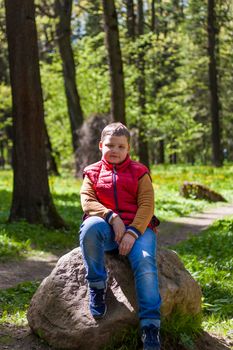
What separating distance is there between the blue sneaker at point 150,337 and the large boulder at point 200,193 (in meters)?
13.0

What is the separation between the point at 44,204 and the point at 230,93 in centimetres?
3023

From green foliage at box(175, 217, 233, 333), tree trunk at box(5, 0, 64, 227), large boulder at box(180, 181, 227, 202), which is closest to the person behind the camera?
green foliage at box(175, 217, 233, 333)

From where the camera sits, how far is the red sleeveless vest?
15.8 feet

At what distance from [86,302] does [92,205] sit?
0.85 m

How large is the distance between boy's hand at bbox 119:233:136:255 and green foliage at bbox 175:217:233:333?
155 cm

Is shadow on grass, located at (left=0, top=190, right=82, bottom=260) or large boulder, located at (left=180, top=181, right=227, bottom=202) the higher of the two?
shadow on grass, located at (left=0, top=190, right=82, bottom=260)

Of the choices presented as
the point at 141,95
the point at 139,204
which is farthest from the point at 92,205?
the point at 141,95

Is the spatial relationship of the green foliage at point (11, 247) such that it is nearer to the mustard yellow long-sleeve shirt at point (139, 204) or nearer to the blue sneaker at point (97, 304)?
the mustard yellow long-sleeve shirt at point (139, 204)

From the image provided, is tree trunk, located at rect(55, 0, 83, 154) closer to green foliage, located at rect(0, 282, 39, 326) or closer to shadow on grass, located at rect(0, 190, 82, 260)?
shadow on grass, located at rect(0, 190, 82, 260)

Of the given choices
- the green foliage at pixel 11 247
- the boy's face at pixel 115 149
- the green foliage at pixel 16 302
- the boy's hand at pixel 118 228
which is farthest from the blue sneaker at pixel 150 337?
the green foliage at pixel 11 247

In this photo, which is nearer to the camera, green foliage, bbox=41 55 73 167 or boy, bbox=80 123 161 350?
boy, bbox=80 123 161 350

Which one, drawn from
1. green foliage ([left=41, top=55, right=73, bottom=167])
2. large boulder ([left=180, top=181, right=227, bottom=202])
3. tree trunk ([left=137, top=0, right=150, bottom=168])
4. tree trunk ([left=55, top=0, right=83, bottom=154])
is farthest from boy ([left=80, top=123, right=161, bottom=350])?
green foliage ([left=41, top=55, right=73, bottom=167])

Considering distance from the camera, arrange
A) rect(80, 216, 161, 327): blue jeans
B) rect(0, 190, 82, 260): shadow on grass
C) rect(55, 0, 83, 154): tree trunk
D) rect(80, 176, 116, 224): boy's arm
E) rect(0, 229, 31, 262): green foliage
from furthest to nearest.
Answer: rect(55, 0, 83, 154): tree trunk < rect(0, 190, 82, 260): shadow on grass < rect(0, 229, 31, 262): green foliage < rect(80, 176, 116, 224): boy's arm < rect(80, 216, 161, 327): blue jeans

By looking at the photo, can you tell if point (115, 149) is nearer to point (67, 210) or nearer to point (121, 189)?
point (121, 189)
